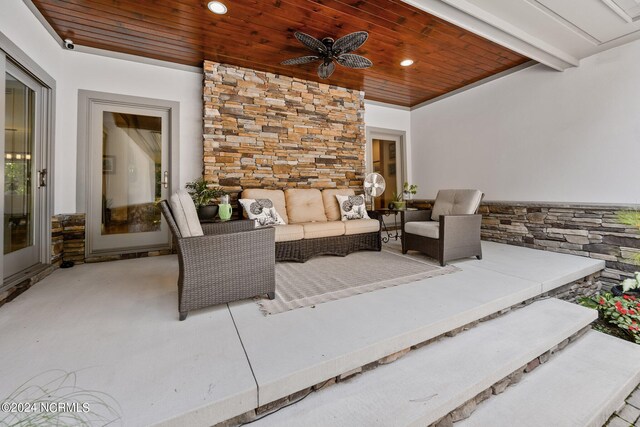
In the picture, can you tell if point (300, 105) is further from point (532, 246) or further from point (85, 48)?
point (532, 246)

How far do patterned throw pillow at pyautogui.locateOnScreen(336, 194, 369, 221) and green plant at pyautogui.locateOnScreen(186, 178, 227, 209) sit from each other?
173 cm

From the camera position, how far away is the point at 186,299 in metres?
1.69

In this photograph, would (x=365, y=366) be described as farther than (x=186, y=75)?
No

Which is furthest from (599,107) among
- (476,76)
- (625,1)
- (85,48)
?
(85,48)

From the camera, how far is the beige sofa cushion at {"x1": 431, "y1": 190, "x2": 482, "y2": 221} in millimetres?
3248

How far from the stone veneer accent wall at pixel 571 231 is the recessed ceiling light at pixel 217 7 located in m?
4.60

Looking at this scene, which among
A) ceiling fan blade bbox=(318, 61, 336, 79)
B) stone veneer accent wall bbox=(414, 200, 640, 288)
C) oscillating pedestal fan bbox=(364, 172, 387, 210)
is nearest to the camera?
stone veneer accent wall bbox=(414, 200, 640, 288)

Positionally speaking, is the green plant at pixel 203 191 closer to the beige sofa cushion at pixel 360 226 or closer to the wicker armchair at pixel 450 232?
the beige sofa cushion at pixel 360 226

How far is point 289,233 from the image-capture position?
3.08 metres

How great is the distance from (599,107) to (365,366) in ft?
14.0

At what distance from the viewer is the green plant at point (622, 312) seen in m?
2.22

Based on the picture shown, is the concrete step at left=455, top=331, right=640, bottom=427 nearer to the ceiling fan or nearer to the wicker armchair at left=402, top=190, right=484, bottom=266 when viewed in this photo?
the wicker armchair at left=402, top=190, right=484, bottom=266

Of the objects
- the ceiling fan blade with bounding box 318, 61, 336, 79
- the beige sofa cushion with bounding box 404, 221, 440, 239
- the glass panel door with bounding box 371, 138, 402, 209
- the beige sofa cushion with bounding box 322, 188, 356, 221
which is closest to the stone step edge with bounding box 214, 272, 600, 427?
the beige sofa cushion with bounding box 404, 221, 440, 239

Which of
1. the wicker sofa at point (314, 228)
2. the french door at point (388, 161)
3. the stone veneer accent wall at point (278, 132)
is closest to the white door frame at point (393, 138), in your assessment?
the french door at point (388, 161)
